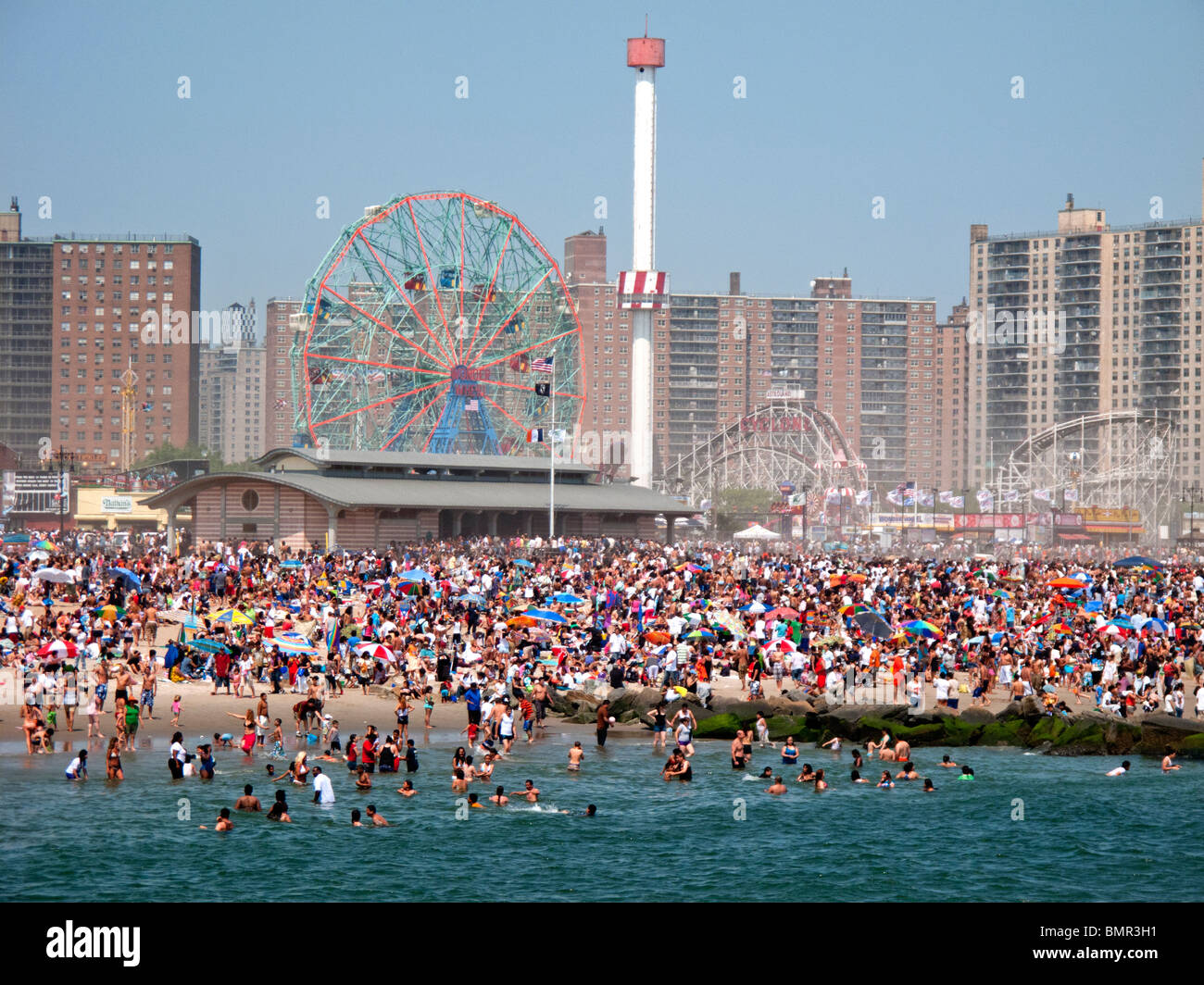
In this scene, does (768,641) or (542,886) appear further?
(768,641)

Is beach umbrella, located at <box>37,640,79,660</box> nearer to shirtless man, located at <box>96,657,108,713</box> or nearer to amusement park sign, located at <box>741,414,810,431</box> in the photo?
shirtless man, located at <box>96,657,108,713</box>

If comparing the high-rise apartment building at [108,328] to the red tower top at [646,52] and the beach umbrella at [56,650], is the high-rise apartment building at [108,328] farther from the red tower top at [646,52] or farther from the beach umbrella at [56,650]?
the beach umbrella at [56,650]

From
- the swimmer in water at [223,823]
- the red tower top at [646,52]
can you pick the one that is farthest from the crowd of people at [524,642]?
the red tower top at [646,52]

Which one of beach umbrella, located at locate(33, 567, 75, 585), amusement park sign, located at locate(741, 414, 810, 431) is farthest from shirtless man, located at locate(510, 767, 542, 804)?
amusement park sign, located at locate(741, 414, 810, 431)

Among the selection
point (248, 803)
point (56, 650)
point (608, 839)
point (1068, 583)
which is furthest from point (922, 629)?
point (56, 650)

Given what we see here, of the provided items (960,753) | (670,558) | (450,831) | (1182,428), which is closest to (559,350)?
(670,558)
